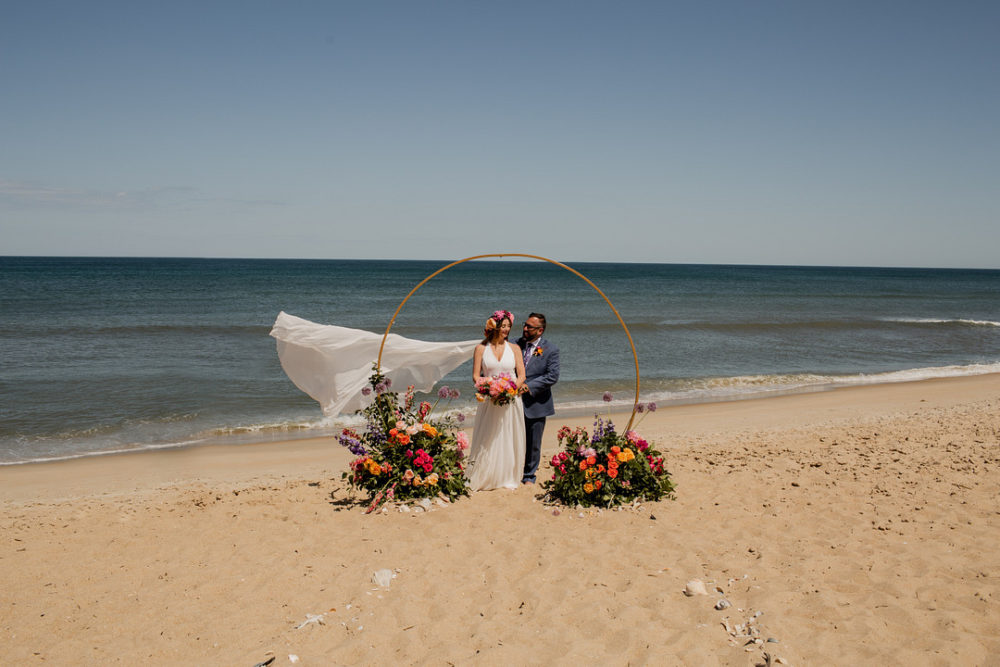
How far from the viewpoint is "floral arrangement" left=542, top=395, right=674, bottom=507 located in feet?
22.0

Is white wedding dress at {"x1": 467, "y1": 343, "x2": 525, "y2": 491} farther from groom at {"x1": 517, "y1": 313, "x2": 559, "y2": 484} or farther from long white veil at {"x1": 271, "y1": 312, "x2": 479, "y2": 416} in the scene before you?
long white veil at {"x1": 271, "y1": 312, "x2": 479, "y2": 416}

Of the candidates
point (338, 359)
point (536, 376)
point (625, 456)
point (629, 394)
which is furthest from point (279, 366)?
point (625, 456)

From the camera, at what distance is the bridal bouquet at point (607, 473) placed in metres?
6.70

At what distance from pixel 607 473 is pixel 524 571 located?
1.86 meters

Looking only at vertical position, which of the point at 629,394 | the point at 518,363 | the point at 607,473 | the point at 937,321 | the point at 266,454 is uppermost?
the point at 518,363

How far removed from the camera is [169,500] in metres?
7.64

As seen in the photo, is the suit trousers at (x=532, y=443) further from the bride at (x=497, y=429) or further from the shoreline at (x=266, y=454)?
the shoreline at (x=266, y=454)

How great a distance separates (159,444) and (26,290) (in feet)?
141

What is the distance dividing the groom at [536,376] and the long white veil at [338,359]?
0.81m

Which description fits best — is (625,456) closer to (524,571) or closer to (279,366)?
(524,571)

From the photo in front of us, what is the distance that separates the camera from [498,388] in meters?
6.81

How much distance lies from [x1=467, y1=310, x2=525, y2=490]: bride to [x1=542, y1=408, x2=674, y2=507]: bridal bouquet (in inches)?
20.4

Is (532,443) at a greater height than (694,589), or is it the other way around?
(532,443)

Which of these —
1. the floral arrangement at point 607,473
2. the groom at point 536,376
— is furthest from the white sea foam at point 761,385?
the floral arrangement at point 607,473
